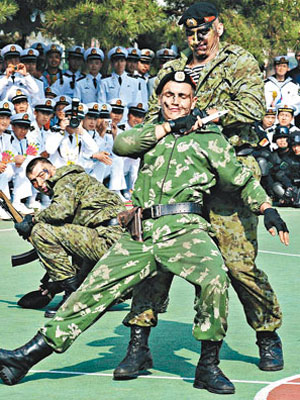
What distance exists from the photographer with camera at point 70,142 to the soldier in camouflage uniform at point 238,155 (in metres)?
8.98

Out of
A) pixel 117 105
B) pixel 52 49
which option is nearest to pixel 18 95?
pixel 52 49

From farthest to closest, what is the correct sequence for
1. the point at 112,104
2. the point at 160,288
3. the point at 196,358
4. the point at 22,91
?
the point at 112,104 → the point at 22,91 → the point at 196,358 → the point at 160,288

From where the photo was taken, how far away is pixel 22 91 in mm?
15570

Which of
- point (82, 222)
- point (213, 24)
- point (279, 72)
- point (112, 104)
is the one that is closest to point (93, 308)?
point (213, 24)

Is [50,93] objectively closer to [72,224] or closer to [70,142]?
[70,142]

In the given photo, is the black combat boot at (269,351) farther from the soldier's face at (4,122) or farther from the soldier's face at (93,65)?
the soldier's face at (93,65)

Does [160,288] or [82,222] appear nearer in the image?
[160,288]

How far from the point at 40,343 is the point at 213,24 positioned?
6.98 ft

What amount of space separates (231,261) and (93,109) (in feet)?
33.1

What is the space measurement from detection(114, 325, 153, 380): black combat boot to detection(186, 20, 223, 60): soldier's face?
65.4 inches

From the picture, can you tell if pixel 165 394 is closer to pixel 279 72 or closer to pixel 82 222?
pixel 82 222

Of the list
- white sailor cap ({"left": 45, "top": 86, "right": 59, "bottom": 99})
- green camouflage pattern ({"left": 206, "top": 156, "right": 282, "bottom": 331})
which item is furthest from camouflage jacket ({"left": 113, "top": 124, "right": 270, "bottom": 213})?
white sailor cap ({"left": 45, "top": 86, "right": 59, "bottom": 99})

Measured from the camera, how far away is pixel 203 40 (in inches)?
246

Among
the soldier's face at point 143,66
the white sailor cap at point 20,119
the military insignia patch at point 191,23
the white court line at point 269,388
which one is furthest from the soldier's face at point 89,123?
the white court line at point 269,388
